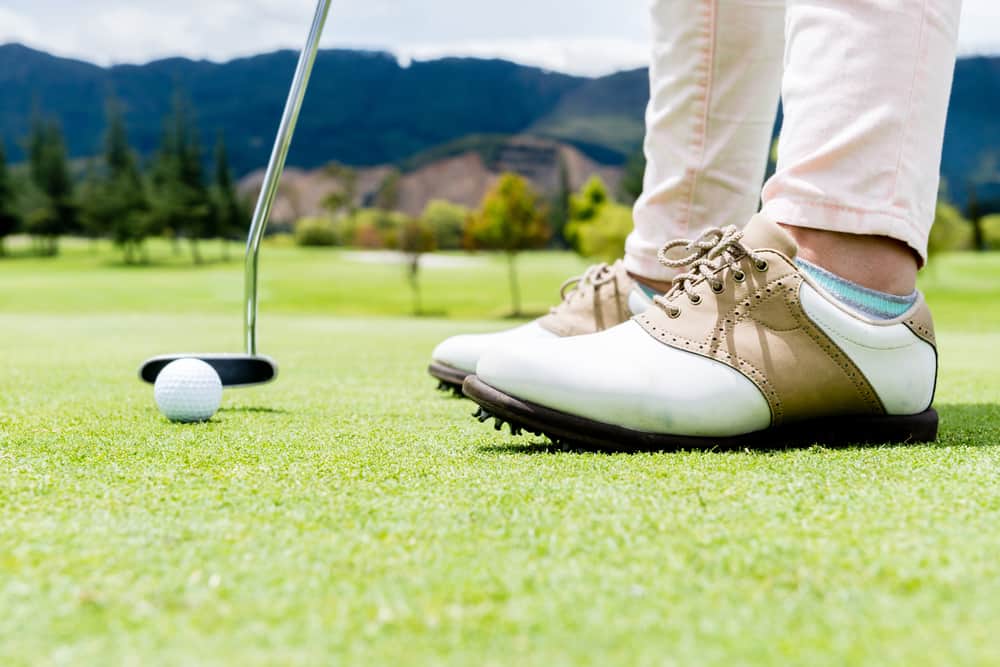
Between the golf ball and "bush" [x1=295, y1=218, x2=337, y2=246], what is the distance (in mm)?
58626

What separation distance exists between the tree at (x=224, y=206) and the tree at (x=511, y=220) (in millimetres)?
14788

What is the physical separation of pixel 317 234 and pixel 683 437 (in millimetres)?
60142

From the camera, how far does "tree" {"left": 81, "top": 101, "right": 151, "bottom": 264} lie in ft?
128

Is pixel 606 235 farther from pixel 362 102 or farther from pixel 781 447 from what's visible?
pixel 362 102

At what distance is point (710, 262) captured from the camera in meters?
1.53

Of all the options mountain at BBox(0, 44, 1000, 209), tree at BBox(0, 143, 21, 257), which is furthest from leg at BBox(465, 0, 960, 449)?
mountain at BBox(0, 44, 1000, 209)

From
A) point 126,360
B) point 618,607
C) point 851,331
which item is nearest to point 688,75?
point 851,331

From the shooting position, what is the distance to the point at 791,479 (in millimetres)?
1172

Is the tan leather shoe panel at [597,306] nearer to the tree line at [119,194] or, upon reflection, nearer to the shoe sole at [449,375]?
the shoe sole at [449,375]

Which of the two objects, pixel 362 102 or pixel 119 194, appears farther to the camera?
pixel 362 102

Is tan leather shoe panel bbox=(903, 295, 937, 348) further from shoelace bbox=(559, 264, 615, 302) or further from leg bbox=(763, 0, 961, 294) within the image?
shoelace bbox=(559, 264, 615, 302)

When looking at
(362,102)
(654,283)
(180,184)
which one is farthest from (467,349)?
(362,102)

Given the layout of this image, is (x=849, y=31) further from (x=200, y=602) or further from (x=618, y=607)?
(x=200, y=602)

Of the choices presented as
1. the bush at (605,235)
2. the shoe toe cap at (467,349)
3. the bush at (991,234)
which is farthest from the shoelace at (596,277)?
the bush at (991,234)
